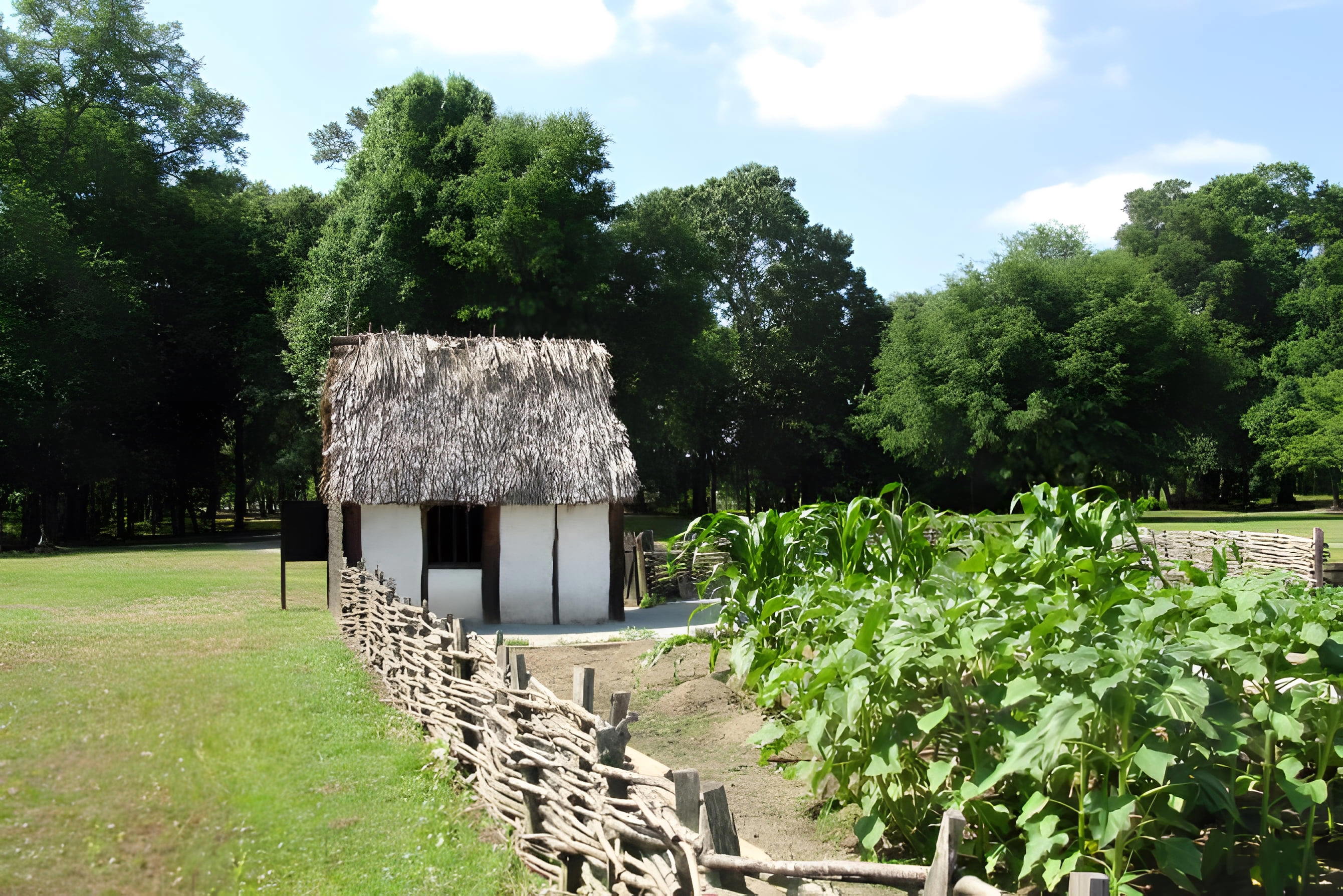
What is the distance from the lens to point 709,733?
662 centimetres

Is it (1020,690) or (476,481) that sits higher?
(476,481)

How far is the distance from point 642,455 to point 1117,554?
27.6 m

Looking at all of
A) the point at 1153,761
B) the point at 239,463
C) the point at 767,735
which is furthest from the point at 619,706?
the point at 239,463

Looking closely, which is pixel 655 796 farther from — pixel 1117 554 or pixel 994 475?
pixel 994 475

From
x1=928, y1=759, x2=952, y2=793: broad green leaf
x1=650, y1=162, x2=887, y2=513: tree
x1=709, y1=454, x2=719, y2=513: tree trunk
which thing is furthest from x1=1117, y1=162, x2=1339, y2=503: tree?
x1=928, y1=759, x2=952, y2=793: broad green leaf

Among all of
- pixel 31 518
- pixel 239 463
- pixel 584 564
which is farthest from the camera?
pixel 239 463

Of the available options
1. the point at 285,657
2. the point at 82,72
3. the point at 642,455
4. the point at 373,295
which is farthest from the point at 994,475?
the point at 82,72

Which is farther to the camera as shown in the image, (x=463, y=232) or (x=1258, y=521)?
(x=1258, y=521)

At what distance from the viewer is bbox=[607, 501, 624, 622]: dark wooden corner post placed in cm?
1407

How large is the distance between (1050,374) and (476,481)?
A: 2416 cm

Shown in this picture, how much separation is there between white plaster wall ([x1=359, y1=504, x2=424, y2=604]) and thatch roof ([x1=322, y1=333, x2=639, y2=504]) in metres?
0.60

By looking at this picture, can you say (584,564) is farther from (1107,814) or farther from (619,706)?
(1107,814)

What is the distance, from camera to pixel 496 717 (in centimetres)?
552

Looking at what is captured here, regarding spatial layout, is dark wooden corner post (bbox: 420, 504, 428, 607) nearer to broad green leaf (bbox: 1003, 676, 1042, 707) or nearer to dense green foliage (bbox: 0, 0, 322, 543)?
broad green leaf (bbox: 1003, 676, 1042, 707)
